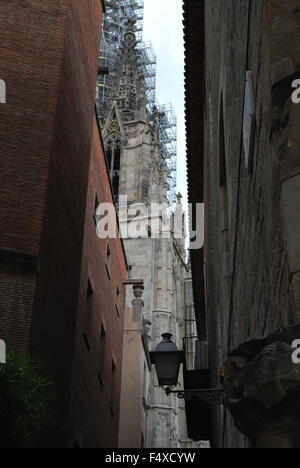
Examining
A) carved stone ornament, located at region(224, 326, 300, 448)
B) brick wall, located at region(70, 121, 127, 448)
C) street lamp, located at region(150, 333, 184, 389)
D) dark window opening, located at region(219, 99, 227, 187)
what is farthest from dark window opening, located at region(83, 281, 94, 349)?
carved stone ornament, located at region(224, 326, 300, 448)

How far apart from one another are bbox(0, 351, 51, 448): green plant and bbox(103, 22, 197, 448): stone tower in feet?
144

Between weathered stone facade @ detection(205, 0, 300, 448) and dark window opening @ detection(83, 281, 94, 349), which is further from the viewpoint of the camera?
dark window opening @ detection(83, 281, 94, 349)

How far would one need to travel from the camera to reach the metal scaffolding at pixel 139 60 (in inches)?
3346

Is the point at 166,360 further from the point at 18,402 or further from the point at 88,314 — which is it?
the point at 88,314

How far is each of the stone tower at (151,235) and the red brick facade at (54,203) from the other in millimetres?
33639

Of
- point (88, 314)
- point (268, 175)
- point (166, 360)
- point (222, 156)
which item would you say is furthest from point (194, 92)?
point (268, 175)

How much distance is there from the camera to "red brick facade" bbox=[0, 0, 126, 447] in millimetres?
12508

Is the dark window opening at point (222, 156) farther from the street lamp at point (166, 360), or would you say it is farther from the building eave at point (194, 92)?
the building eave at point (194, 92)

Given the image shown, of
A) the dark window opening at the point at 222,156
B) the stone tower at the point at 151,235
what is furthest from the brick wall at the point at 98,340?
the stone tower at the point at 151,235

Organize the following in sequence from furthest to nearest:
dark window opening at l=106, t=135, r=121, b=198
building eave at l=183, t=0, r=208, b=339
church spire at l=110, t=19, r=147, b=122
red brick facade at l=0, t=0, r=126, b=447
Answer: church spire at l=110, t=19, r=147, b=122, dark window opening at l=106, t=135, r=121, b=198, building eave at l=183, t=0, r=208, b=339, red brick facade at l=0, t=0, r=126, b=447

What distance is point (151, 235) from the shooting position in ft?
201

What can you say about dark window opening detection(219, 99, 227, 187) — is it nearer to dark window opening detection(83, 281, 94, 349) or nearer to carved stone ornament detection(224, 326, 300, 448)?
carved stone ornament detection(224, 326, 300, 448)

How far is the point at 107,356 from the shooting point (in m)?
20.9
